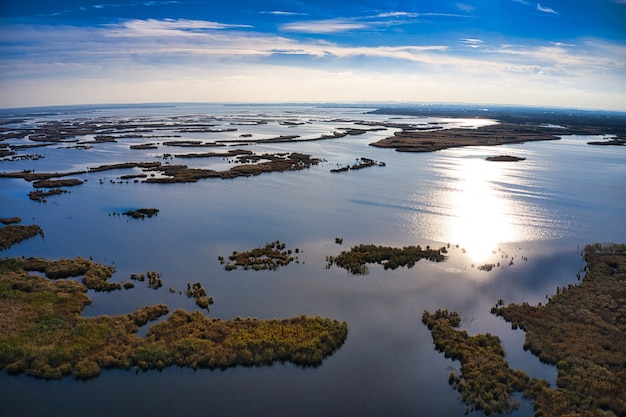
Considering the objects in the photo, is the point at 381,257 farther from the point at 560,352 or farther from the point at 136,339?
the point at 136,339

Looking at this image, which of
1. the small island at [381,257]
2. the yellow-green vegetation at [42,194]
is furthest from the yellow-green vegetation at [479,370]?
the yellow-green vegetation at [42,194]

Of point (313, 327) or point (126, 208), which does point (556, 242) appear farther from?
point (126, 208)

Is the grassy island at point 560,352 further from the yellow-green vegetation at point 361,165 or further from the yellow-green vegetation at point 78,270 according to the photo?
the yellow-green vegetation at point 361,165

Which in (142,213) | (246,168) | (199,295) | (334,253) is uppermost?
(246,168)

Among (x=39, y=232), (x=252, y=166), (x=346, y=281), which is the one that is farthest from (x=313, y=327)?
(x=252, y=166)

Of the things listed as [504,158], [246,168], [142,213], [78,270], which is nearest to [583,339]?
[78,270]

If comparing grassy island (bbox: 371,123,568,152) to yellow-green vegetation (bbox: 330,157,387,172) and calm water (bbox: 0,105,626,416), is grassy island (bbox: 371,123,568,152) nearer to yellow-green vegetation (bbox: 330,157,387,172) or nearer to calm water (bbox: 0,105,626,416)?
yellow-green vegetation (bbox: 330,157,387,172)
